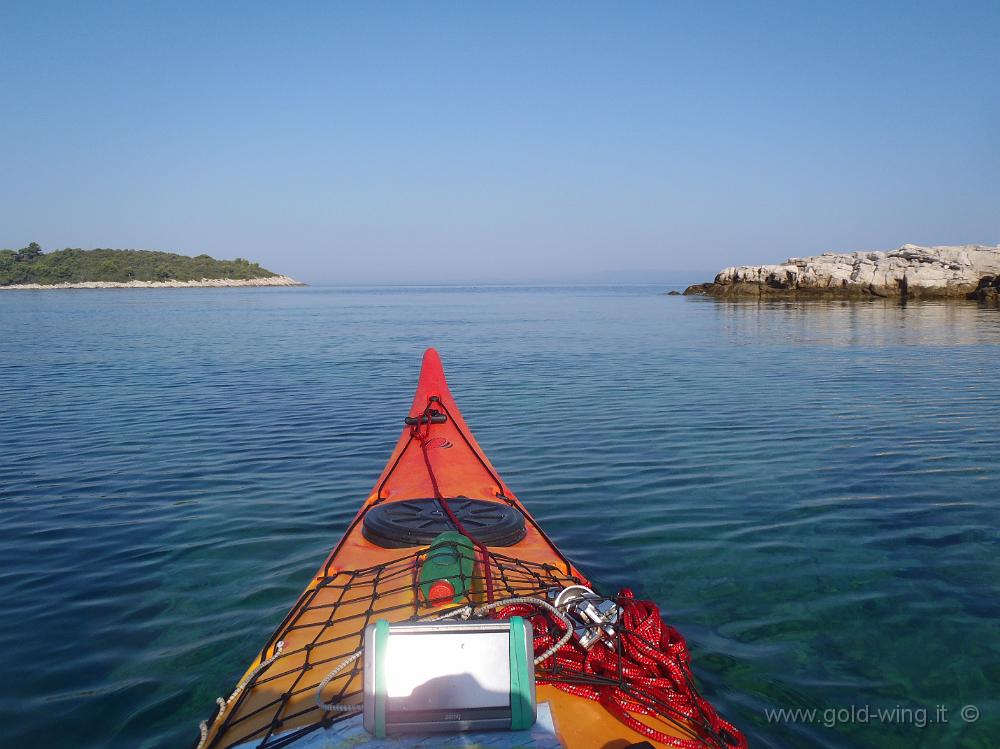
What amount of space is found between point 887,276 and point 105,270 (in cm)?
12014

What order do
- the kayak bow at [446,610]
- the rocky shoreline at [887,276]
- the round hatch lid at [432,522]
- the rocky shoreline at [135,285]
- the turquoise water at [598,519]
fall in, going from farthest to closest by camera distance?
the rocky shoreline at [135,285] → the rocky shoreline at [887,276] → the round hatch lid at [432,522] → the turquoise water at [598,519] → the kayak bow at [446,610]

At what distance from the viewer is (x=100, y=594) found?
530 cm

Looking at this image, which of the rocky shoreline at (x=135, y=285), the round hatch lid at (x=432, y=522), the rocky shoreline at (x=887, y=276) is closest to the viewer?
the round hatch lid at (x=432, y=522)

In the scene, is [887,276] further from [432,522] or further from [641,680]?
[641,680]

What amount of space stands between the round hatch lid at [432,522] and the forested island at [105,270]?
424ft

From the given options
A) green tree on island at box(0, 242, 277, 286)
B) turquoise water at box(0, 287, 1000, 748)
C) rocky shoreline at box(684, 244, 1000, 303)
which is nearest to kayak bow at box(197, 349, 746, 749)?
turquoise water at box(0, 287, 1000, 748)

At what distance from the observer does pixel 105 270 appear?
122m

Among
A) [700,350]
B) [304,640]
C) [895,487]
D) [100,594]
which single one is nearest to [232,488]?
[100,594]

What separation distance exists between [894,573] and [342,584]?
415 centimetres

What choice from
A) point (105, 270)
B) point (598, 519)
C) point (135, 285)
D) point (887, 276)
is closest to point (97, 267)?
point (105, 270)

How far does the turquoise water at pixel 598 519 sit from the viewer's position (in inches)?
162

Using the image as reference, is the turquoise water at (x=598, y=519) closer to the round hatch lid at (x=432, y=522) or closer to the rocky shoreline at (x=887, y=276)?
the round hatch lid at (x=432, y=522)

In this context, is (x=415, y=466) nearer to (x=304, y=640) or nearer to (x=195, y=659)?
(x=195, y=659)

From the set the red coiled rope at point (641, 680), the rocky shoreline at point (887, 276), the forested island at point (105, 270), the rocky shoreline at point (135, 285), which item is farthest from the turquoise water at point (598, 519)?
the forested island at point (105, 270)
